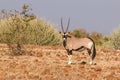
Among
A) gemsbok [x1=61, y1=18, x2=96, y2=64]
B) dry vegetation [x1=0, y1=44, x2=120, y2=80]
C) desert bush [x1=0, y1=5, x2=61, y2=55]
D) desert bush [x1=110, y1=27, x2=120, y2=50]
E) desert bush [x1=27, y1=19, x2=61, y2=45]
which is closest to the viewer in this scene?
dry vegetation [x1=0, y1=44, x2=120, y2=80]

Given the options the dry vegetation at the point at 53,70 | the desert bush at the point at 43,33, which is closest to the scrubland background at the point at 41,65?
the dry vegetation at the point at 53,70

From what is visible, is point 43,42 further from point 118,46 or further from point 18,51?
point 18,51

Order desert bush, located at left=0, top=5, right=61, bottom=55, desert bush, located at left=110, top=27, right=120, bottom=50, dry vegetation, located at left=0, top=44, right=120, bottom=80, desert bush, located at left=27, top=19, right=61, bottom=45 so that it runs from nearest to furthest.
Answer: dry vegetation, located at left=0, top=44, right=120, bottom=80
desert bush, located at left=0, top=5, right=61, bottom=55
desert bush, located at left=27, top=19, right=61, bottom=45
desert bush, located at left=110, top=27, right=120, bottom=50

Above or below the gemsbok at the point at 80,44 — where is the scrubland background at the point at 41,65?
below

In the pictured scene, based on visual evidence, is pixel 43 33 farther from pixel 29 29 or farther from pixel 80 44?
pixel 80 44

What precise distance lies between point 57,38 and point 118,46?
5.36m

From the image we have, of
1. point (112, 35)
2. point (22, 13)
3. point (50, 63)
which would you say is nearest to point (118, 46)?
point (112, 35)

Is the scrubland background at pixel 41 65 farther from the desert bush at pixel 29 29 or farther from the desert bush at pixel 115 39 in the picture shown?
the desert bush at pixel 115 39

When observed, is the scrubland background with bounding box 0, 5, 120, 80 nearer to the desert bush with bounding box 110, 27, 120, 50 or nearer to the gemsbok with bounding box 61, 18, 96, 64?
the gemsbok with bounding box 61, 18, 96, 64

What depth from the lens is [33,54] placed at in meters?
20.8

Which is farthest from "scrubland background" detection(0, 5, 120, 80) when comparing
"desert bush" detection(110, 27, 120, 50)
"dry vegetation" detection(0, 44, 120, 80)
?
"desert bush" detection(110, 27, 120, 50)

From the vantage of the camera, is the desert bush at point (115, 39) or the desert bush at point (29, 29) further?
the desert bush at point (115, 39)

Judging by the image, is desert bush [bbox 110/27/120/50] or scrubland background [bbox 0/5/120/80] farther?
desert bush [bbox 110/27/120/50]

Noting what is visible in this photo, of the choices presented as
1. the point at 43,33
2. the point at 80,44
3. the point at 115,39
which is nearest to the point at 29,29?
the point at 43,33
